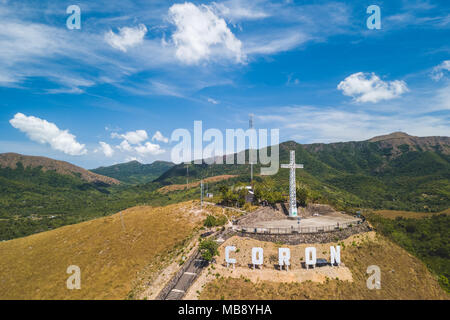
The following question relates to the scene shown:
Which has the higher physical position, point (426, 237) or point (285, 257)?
point (285, 257)

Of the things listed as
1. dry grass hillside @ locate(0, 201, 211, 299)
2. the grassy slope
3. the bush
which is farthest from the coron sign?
the grassy slope

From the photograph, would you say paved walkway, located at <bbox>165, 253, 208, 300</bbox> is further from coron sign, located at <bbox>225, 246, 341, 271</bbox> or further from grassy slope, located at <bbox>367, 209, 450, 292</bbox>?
grassy slope, located at <bbox>367, 209, 450, 292</bbox>

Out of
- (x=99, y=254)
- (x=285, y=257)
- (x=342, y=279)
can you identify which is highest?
(x=285, y=257)

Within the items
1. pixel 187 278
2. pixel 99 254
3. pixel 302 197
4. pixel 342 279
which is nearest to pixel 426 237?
pixel 302 197

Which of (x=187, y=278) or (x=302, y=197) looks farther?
(x=302, y=197)

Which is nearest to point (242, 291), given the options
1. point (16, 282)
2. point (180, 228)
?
point (180, 228)

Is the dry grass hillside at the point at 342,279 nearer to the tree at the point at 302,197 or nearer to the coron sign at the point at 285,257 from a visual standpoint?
the coron sign at the point at 285,257

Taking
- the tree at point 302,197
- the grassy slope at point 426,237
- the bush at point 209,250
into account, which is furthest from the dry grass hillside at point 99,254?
the grassy slope at point 426,237

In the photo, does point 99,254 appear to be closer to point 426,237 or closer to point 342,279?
point 342,279
